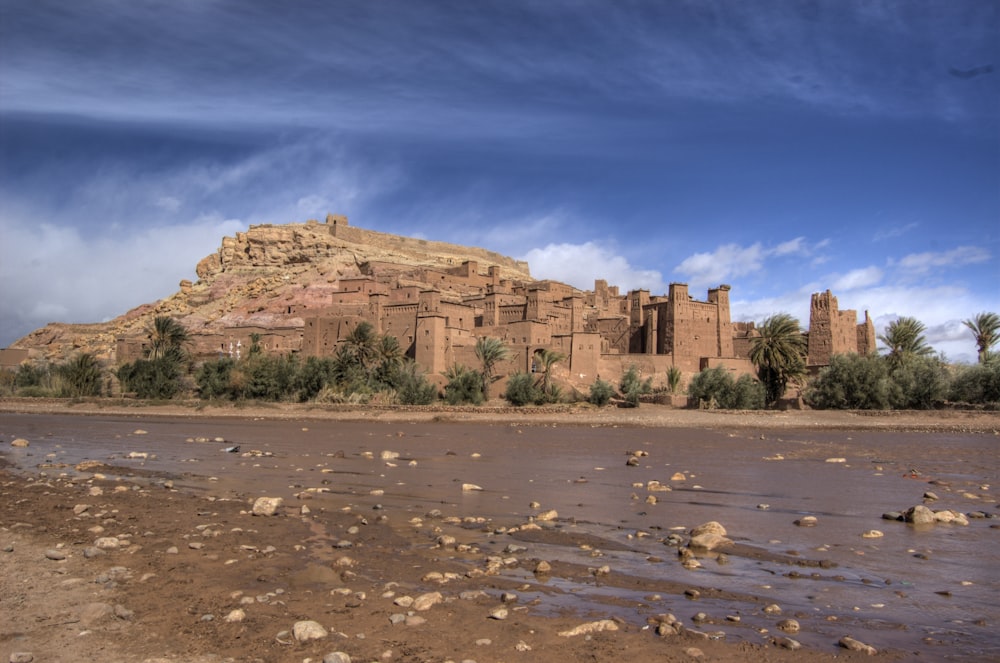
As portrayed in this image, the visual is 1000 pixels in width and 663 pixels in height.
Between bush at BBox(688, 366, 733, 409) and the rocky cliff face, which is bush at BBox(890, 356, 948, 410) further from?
the rocky cliff face

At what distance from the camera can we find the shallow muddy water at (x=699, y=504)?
542 cm

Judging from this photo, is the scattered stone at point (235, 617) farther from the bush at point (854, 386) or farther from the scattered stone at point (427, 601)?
the bush at point (854, 386)

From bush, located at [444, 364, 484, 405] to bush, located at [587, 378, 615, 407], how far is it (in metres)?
5.64

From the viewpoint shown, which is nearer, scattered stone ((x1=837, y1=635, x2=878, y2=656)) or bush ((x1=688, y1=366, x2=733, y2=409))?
scattered stone ((x1=837, y1=635, x2=878, y2=656))

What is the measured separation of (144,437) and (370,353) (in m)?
20.3

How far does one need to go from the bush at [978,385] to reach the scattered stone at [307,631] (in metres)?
36.8

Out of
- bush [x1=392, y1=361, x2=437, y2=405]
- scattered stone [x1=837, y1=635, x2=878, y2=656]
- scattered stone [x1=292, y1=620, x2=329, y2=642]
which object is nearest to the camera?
scattered stone [x1=837, y1=635, x2=878, y2=656]

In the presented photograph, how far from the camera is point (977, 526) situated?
859 centimetres

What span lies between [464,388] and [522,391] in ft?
10.3

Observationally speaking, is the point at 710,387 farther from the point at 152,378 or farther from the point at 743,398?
the point at 152,378

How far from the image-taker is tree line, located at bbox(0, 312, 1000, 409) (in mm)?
34781

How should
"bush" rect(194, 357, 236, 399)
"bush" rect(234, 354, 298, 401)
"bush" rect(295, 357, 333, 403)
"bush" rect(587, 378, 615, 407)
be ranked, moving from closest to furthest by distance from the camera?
"bush" rect(587, 378, 615, 407) < "bush" rect(295, 357, 333, 403) < "bush" rect(234, 354, 298, 401) < "bush" rect(194, 357, 236, 399)

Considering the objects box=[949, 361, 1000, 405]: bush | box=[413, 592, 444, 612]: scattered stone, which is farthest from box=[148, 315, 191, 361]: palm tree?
box=[413, 592, 444, 612]: scattered stone

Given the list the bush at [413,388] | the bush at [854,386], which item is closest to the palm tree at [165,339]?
the bush at [413,388]
